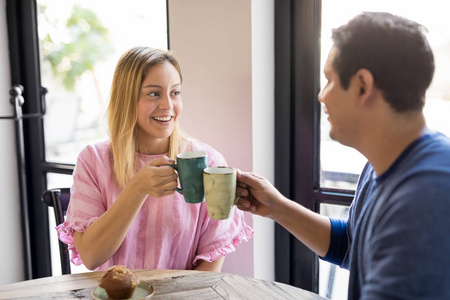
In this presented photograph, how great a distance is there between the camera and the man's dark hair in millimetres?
936

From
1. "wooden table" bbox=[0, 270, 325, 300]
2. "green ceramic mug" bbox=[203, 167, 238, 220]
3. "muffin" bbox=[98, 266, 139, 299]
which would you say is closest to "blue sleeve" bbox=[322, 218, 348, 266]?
"wooden table" bbox=[0, 270, 325, 300]

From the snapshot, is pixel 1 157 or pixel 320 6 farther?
pixel 1 157

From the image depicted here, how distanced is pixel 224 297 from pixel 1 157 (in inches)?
70.7

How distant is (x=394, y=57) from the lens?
0.93 meters

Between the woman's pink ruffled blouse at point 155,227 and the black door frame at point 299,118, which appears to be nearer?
the woman's pink ruffled blouse at point 155,227

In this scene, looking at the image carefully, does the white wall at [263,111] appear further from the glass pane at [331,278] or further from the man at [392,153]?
the man at [392,153]

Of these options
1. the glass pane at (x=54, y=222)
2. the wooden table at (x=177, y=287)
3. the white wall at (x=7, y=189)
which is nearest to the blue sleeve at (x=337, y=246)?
the wooden table at (x=177, y=287)

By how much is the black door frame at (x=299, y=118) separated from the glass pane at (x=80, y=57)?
2.13 ft

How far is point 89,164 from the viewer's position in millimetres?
1667

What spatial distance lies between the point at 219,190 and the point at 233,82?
712 millimetres

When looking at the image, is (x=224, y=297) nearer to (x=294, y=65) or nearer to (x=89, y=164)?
(x=89, y=164)

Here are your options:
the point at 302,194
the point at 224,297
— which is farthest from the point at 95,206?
the point at 302,194

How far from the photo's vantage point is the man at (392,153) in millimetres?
819

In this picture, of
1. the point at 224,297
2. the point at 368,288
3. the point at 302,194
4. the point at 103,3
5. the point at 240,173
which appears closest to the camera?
the point at 368,288
